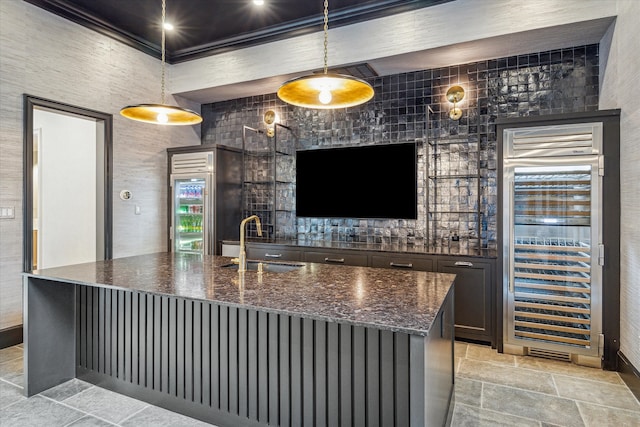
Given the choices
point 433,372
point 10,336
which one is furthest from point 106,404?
point 433,372

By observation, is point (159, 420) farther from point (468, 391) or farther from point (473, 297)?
point (473, 297)

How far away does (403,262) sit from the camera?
361 cm

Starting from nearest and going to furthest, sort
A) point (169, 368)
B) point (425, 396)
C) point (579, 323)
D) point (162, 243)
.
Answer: point (425, 396)
point (169, 368)
point (579, 323)
point (162, 243)

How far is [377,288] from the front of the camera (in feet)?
6.59

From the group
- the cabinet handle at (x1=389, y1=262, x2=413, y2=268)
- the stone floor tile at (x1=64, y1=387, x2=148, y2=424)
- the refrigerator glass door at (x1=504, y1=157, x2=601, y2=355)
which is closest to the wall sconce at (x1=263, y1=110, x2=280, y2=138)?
the cabinet handle at (x1=389, y1=262, x2=413, y2=268)

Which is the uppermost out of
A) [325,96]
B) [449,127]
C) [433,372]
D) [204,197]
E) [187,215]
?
[449,127]

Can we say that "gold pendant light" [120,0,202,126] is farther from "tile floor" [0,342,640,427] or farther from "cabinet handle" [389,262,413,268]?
"cabinet handle" [389,262,413,268]

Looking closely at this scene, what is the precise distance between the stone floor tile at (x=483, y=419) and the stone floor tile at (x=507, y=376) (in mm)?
458

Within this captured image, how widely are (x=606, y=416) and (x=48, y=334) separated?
11.7ft

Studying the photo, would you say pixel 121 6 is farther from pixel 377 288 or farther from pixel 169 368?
pixel 377 288

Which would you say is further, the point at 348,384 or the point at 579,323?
the point at 579,323

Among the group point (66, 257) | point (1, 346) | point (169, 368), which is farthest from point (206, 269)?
point (66, 257)

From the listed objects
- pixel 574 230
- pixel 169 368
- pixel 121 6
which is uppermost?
pixel 121 6

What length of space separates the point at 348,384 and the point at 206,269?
49.1 inches
